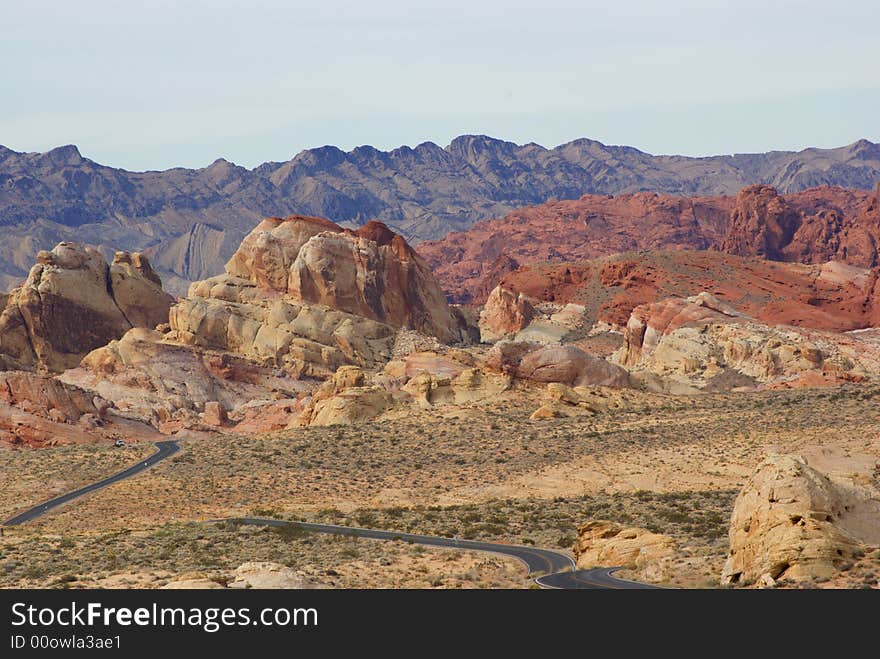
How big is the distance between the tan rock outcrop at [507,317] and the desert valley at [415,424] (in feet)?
1.61

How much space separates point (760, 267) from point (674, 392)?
90.7 meters

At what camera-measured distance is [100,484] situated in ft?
269

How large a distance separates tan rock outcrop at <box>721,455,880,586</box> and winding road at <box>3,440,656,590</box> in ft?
12.5

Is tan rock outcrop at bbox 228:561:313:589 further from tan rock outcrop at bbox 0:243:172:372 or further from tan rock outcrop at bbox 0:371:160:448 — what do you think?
tan rock outcrop at bbox 0:243:172:372

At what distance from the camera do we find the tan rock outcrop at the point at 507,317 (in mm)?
193000

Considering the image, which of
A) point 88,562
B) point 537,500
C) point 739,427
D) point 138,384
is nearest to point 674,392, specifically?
point 739,427

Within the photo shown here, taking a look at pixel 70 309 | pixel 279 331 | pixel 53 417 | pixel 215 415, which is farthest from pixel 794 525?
pixel 70 309

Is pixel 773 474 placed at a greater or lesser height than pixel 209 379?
greater

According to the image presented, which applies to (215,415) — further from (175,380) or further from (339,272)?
(339,272)

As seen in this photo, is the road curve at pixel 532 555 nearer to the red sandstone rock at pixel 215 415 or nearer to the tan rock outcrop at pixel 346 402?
the tan rock outcrop at pixel 346 402

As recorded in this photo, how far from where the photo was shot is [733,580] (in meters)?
37.6

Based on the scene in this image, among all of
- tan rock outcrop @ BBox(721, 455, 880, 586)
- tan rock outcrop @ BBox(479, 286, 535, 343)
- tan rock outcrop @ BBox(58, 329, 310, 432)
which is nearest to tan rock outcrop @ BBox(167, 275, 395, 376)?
tan rock outcrop @ BBox(58, 329, 310, 432)

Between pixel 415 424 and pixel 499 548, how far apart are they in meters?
42.5

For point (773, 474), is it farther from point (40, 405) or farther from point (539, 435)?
point (40, 405)
